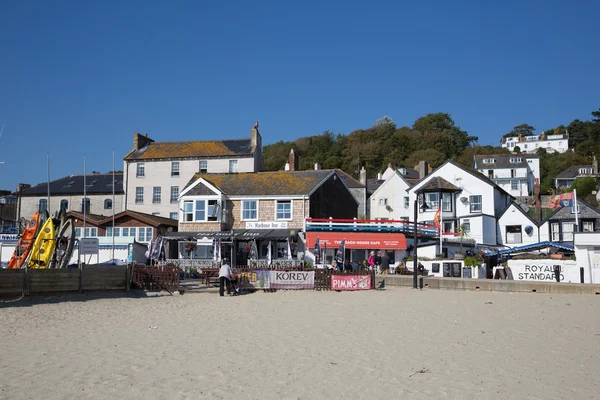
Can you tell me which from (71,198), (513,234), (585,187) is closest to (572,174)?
(585,187)

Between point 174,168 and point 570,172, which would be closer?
point 174,168

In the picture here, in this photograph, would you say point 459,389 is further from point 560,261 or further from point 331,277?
point 560,261

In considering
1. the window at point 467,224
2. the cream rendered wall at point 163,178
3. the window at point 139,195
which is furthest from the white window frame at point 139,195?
the window at point 467,224

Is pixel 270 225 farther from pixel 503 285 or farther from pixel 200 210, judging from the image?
pixel 503 285

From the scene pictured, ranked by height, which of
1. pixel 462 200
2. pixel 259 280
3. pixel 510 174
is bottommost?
pixel 259 280

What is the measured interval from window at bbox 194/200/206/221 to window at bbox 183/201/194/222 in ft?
1.43

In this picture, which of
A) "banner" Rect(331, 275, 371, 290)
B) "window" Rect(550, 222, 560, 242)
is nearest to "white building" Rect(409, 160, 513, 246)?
"window" Rect(550, 222, 560, 242)

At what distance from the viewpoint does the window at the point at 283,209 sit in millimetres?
42062

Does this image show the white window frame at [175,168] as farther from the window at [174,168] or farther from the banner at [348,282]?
the banner at [348,282]

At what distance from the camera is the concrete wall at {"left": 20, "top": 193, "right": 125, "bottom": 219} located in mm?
54250

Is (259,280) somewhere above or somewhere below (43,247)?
below

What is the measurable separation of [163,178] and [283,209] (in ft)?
57.3

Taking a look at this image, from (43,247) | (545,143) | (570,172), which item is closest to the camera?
(43,247)

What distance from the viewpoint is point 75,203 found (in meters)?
54.2
